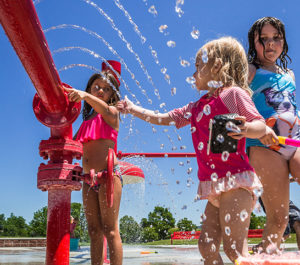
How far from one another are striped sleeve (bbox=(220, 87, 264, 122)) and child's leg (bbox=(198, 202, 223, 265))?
0.55 m

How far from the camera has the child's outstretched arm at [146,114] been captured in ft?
8.27

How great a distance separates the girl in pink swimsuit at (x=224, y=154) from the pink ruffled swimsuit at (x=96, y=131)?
0.74 meters

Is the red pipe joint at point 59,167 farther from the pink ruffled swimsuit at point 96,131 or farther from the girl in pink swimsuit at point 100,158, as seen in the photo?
the pink ruffled swimsuit at point 96,131

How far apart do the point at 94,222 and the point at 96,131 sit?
27.2 inches

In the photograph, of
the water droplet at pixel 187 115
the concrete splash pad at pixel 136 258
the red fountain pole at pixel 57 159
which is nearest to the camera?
the red fountain pole at pixel 57 159

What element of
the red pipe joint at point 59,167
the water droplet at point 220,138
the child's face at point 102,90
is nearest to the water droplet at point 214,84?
the water droplet at point 220,138

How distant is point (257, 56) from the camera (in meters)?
2.96

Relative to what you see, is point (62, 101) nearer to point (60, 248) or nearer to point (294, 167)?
point (60, 248)

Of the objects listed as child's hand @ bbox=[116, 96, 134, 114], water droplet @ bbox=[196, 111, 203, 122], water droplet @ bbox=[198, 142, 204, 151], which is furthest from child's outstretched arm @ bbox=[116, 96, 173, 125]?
water droplet @ bbox=[198, 142, 204, 151]

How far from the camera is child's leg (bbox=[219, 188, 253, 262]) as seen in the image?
1899 millimetres

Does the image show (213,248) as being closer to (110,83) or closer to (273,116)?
(273,116)

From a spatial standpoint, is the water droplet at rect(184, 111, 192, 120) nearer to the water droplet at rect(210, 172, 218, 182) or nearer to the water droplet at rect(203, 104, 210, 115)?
the water droplet at rect(203, 104, 210, 115)

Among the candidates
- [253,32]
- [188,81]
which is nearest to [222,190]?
[188,81]

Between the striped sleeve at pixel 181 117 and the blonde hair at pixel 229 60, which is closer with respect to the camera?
the blonde hair at pixel 229 60
